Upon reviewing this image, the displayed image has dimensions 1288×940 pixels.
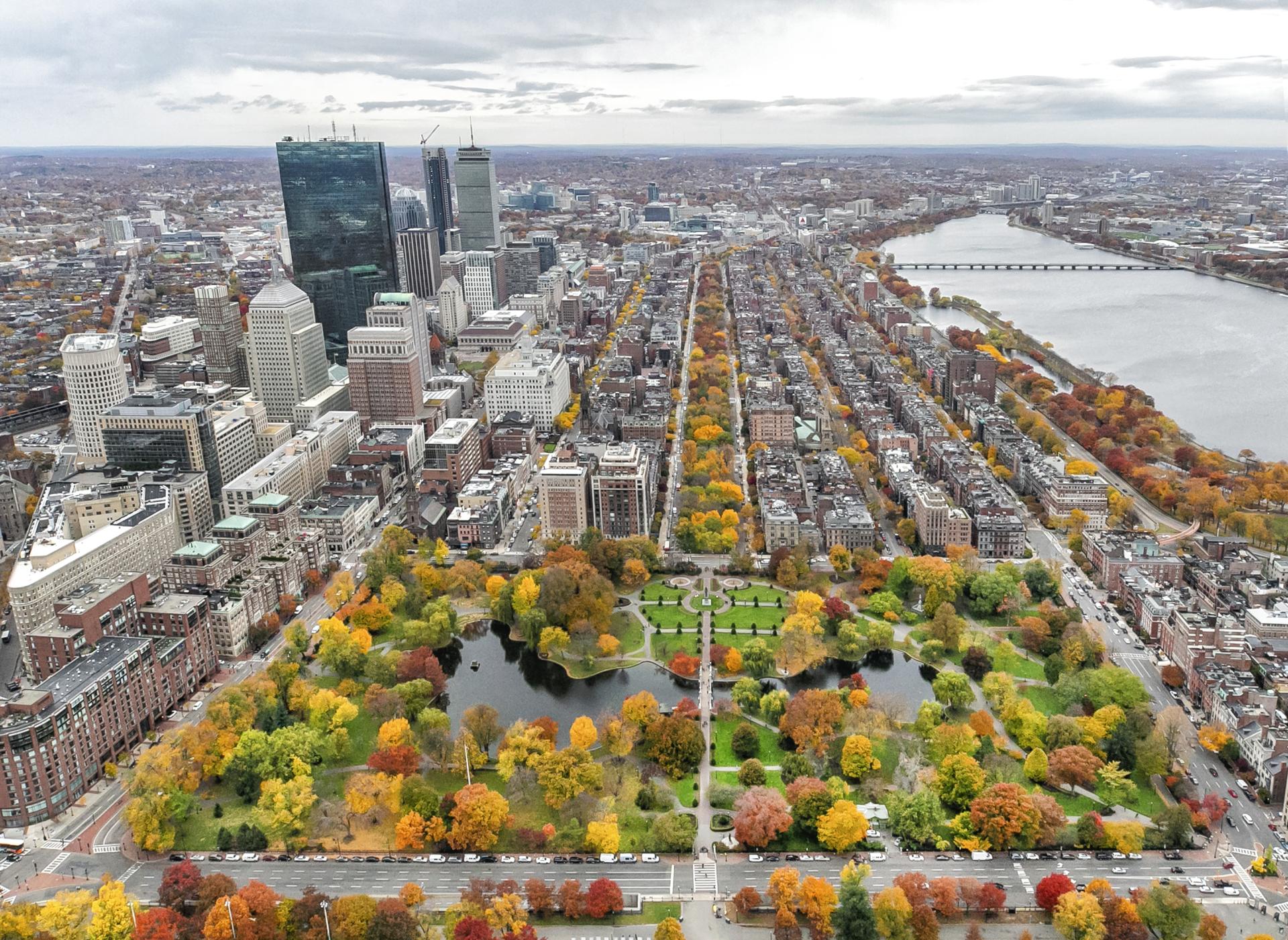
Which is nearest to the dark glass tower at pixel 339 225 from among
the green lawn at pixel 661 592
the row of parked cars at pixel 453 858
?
the green lawn at pixel 661 592

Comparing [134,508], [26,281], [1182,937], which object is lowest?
[1182,937]

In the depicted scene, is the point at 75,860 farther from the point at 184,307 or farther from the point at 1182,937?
the point at 184,307

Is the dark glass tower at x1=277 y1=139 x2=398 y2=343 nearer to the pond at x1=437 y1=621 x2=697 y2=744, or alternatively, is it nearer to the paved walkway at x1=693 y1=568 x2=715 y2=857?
the pond at x1=437 y1=621 x2=697 y2=744

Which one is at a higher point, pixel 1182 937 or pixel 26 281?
pixel 26 281

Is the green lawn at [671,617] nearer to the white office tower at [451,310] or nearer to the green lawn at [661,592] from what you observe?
the green lawn at [661,592]

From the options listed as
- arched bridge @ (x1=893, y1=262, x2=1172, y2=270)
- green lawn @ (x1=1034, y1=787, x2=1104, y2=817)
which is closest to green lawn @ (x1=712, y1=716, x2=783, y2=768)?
green lawn @ (x1=1034, y1=787, x2=1104, y2=817)

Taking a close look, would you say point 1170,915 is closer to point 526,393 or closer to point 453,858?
point 453,858

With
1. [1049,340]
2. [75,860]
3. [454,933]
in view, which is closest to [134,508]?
[75,860]
